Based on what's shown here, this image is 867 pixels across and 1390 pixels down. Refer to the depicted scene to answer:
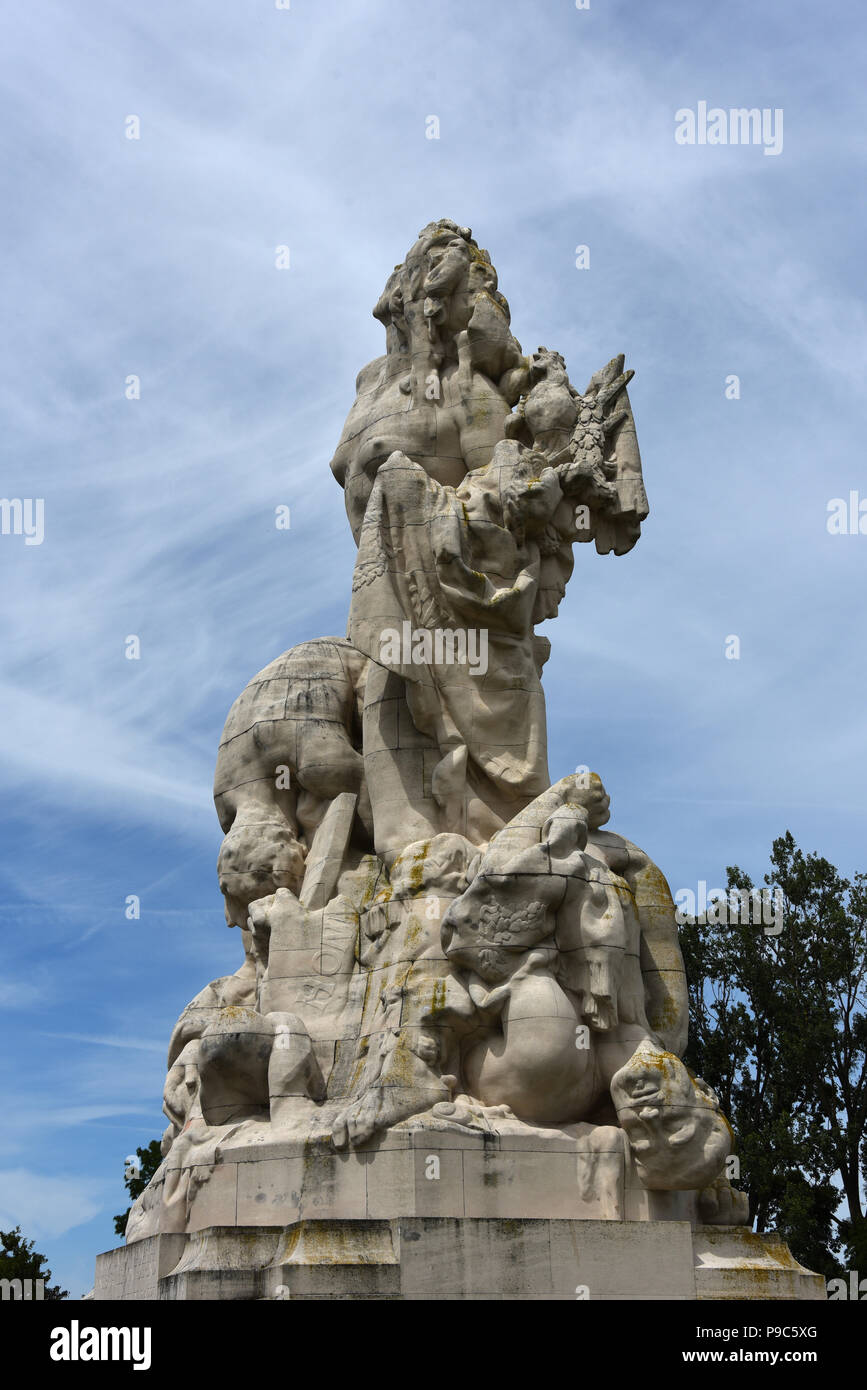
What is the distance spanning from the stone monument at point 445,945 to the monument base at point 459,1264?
0.02 m

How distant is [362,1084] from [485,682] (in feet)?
10.8

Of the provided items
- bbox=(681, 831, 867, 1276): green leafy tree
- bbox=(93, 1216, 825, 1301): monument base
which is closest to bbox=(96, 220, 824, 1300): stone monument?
bbox=(93, 1216, 825, 1301): monument base

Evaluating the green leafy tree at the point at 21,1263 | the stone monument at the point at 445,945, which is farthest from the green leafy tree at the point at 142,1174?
the stone monument at the point at 445,945

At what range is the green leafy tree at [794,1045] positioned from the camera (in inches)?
1020

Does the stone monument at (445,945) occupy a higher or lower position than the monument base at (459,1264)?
higher

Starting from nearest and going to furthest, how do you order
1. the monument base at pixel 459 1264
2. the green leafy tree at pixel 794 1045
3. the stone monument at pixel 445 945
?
the monument base at pixel 459 1264 → the stone monument at pixel 445 945 → the green leafy tree at pixel 794 1045

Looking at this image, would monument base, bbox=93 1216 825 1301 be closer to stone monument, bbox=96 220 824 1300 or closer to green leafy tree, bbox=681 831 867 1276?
stone monument, bbox=96 220 824 1300

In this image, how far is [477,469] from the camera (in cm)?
1334

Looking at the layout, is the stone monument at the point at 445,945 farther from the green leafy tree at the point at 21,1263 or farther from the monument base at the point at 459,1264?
the green leafy tree at the point at 21,1263

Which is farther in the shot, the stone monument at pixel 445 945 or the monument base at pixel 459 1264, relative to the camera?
the stone monument at pixel 445 945

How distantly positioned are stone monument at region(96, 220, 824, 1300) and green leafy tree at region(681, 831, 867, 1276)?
15.3 metres
